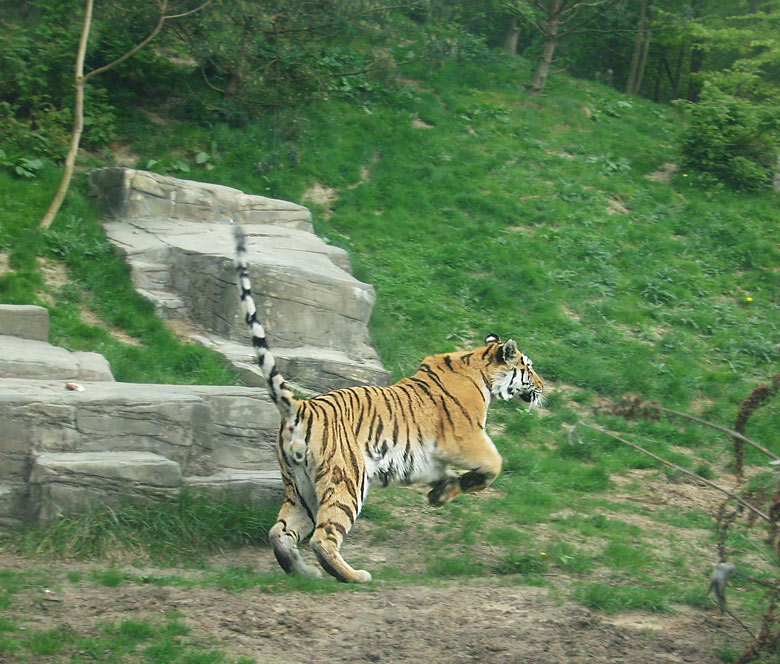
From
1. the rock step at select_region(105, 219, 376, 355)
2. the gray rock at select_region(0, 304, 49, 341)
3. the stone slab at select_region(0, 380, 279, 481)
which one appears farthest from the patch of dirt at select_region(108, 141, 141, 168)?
the stone slab at select_region(0, 380, 279, 481)

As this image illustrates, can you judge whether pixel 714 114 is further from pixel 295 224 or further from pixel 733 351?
pixel 295 224

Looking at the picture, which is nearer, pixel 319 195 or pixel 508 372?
pixel 508 372

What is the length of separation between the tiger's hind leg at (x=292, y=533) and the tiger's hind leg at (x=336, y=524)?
17cm

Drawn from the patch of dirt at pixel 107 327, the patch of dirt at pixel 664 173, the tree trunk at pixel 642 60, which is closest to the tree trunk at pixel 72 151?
the patch of dirt at pixel 107 327

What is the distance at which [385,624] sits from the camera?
5695 millimetres

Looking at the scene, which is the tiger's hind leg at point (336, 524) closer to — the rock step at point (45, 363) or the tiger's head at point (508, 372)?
the tiger's head at point (508, 372)

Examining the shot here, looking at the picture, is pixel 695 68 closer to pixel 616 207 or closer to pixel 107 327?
pixel 616 207

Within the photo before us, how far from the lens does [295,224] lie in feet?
43.5

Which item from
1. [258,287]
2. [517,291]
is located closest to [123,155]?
[258,287]

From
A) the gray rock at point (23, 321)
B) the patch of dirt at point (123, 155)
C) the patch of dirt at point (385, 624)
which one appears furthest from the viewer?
the patch of dirt at point (123, 155)

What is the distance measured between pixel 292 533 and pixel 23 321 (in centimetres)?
390

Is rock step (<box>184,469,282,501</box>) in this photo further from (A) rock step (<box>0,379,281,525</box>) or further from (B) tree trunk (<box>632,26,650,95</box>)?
(B) tree trunk (<box>632,26,650,95</box>)

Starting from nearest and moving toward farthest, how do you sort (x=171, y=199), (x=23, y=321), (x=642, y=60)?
(x=23, y=321)
(x=171, y=199)
(x=642, y=60)

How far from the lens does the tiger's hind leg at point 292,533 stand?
664cm
